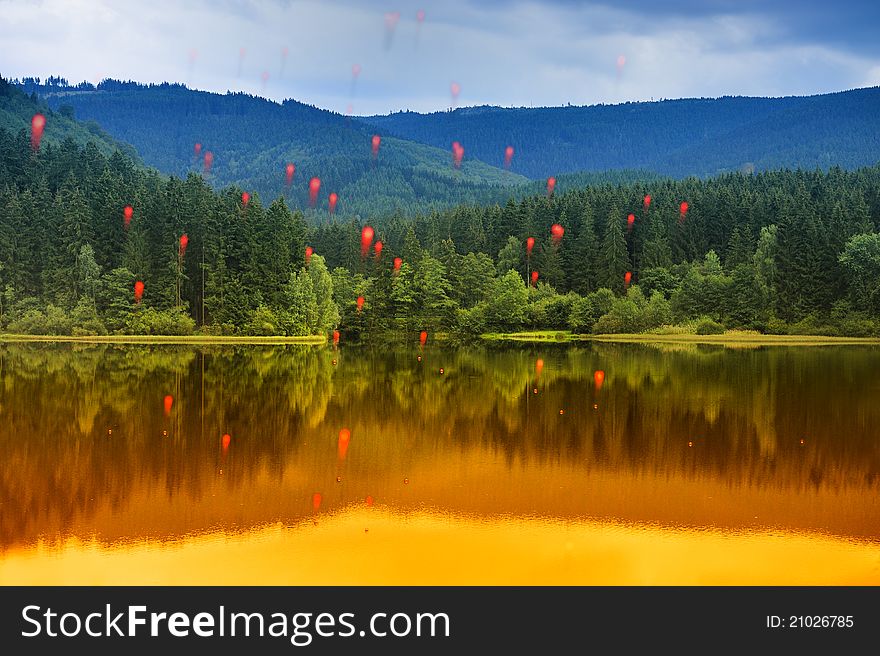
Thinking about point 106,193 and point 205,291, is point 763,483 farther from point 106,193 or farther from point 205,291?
point 106,193

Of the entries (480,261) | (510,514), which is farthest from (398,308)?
(510,514)

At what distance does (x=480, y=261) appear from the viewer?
5600 inches

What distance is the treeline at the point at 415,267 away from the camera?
365 ft

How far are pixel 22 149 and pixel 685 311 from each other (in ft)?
349

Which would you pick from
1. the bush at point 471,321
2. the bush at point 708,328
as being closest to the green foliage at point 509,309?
the bush at point 471,321

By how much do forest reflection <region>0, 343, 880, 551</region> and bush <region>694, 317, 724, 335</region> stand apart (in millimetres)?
61734

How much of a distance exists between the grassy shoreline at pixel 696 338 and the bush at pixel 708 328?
5.78 feet

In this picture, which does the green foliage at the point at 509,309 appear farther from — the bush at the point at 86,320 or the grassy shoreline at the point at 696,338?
the bush at the point at 86,320

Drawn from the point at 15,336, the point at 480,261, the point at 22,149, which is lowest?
the point at 15,336

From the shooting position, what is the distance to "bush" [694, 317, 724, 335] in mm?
118312

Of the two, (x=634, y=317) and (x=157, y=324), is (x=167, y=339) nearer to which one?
(x=157, y=324)

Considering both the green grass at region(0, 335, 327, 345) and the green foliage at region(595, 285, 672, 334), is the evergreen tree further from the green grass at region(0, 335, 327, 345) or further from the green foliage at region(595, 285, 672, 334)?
the green grass at region(0, 335, 327, 345)

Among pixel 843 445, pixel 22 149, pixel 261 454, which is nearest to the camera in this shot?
pixel 261 454

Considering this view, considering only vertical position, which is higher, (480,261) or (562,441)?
(480,261)
